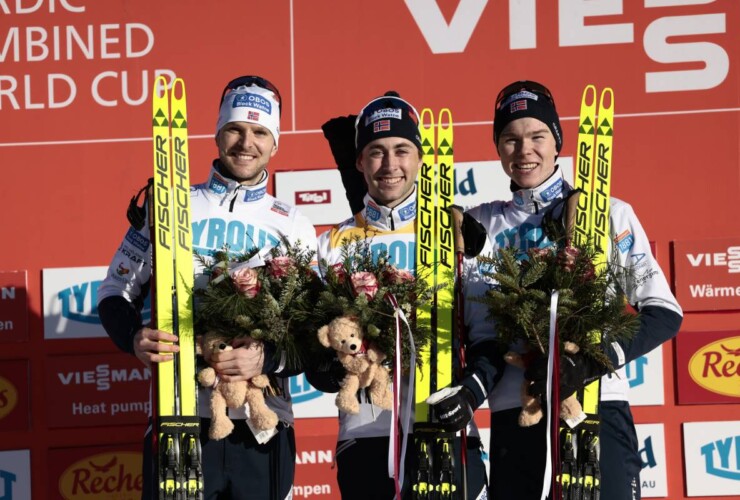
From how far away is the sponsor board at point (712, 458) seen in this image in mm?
4555

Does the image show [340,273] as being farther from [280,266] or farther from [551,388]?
[551,388]

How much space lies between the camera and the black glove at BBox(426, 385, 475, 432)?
295 cm

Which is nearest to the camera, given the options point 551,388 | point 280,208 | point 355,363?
point 551,388

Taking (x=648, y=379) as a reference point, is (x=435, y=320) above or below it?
above

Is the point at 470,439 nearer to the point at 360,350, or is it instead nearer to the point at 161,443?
the point at 360,350

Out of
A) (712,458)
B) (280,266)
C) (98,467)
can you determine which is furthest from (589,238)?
(98,467)

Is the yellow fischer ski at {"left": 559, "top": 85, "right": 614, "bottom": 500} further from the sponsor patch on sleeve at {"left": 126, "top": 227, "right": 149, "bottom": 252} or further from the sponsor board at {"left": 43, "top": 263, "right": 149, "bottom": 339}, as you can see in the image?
the sponsor board at {"left": 43, "top": 263, "right": 149, "bottom": 339}

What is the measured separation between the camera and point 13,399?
187 inches

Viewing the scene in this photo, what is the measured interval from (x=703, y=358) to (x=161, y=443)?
2.59 meters

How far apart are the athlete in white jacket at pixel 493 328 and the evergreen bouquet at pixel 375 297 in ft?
0.77

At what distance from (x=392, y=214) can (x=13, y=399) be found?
93.8 inches

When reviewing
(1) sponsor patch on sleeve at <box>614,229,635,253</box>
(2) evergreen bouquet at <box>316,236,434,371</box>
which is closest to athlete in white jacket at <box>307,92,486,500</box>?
(2) evergreen bouquet at <box>316,236,434,371</box>

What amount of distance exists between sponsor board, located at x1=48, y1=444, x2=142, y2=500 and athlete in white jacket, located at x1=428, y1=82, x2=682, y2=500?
2220mm

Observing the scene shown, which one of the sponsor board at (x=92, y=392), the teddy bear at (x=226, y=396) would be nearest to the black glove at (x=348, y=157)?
the teddy bear at (x=226, y=396)
